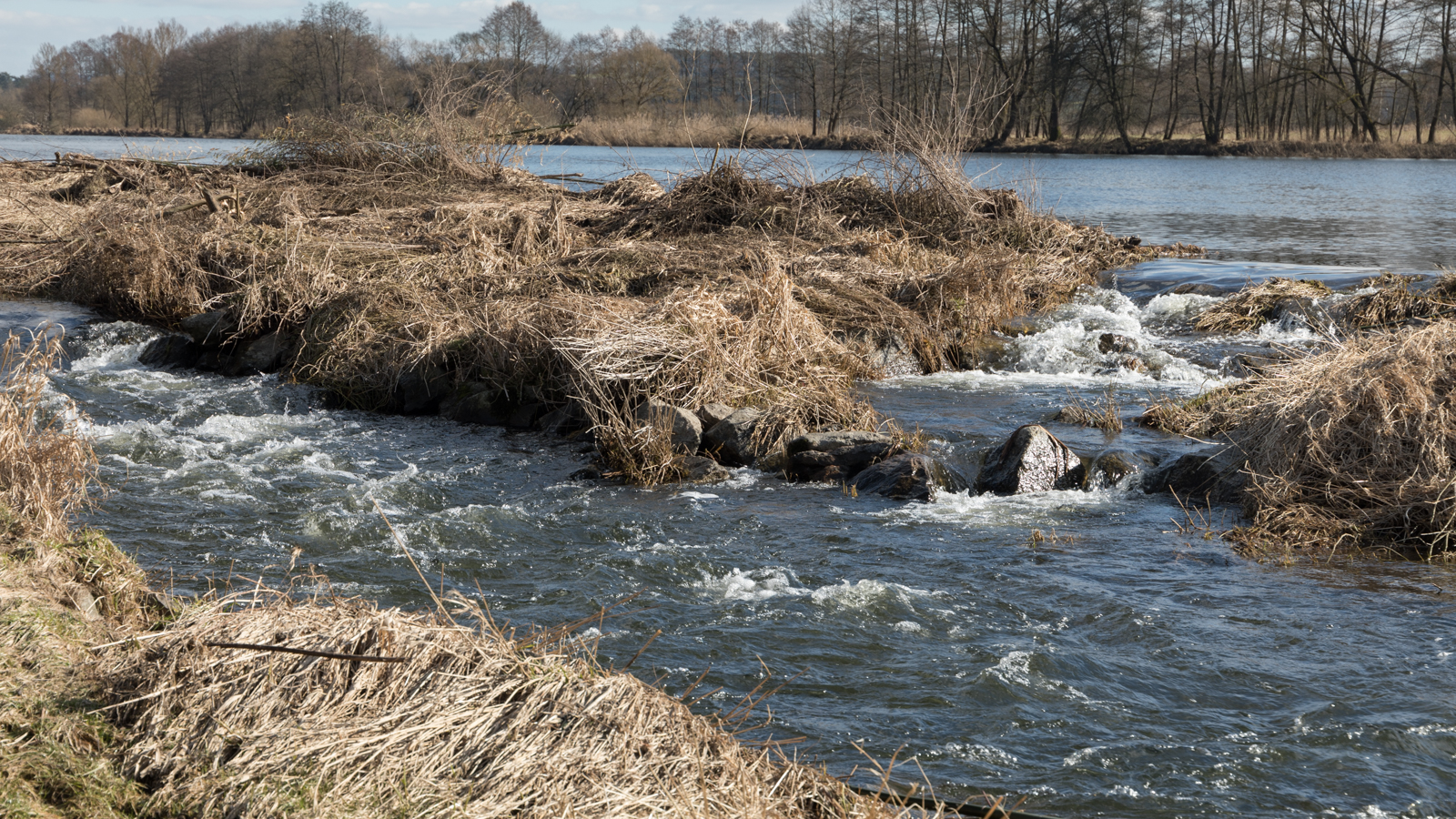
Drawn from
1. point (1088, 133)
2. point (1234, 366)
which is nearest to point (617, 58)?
point (1088, 133)

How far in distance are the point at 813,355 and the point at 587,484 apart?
9.32ft

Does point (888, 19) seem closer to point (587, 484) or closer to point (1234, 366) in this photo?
point (1234, 366)

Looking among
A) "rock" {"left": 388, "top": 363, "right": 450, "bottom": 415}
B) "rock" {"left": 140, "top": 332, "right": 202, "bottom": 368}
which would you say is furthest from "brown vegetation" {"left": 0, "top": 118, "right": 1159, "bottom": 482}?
"rock" {"left": 140, "top": 332, "right": 202, "bottom": 368}

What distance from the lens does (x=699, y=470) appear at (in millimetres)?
7672

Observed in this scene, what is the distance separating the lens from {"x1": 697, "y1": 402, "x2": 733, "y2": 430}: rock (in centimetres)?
812

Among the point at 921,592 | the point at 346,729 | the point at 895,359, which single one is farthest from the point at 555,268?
the point at 346,729

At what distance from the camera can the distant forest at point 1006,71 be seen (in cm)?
4484

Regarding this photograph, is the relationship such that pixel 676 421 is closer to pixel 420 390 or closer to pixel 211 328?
pixel 420 390

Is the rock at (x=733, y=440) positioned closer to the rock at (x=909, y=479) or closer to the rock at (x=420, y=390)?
the rock at (x=909, y=479)

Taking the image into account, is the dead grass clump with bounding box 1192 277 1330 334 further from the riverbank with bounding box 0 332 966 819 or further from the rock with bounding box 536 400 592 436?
the riverbank with bounding box 0 332 966 819

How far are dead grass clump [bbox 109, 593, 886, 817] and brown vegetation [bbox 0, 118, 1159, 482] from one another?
14.1 feet

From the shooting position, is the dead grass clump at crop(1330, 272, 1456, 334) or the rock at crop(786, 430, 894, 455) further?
the dead grass clump at crop(1330, 272, 1456, 334)

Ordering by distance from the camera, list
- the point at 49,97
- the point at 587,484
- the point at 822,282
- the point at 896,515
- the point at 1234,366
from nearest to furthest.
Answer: the point at 896,515 < the point at 587,484 < the point at 1234,366 < the point at 822,282 < the point at 49,97

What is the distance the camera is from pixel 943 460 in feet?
25.6
